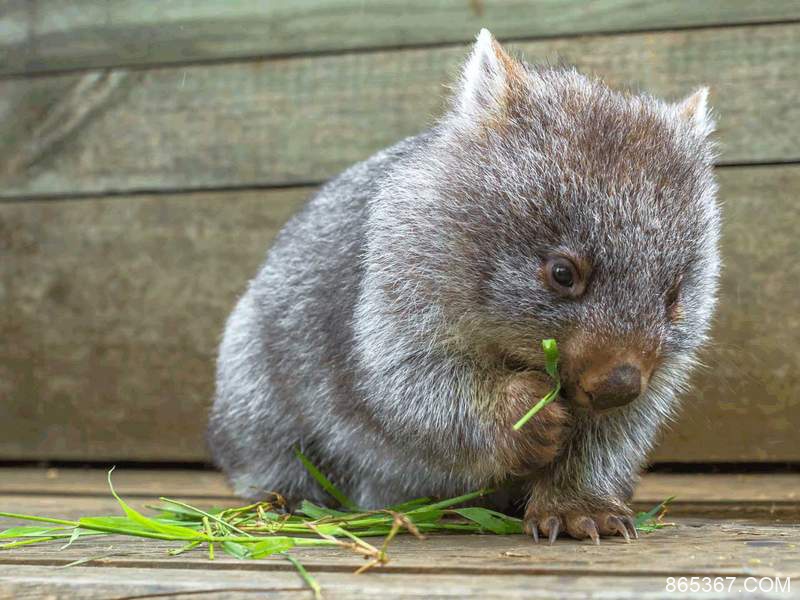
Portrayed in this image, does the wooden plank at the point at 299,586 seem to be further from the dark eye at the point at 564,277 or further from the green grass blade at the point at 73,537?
the dark eye at the point at 564,277

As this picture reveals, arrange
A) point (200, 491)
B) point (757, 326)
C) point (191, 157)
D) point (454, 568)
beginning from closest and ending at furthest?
1. point (454, 568)
2. point (200, 491)
3. point (757, 326)
4. point (191, 157)

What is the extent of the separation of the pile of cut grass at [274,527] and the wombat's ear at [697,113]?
1306 millimetres

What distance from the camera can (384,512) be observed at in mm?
3178

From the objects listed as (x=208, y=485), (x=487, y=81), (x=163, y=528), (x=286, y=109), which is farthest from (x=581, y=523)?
(x=286, y=109)

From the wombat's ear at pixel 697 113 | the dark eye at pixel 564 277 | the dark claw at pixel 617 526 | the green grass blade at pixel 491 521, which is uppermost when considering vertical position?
the wombat's ear at pixel 697 113

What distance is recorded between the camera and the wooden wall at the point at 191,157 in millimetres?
4617

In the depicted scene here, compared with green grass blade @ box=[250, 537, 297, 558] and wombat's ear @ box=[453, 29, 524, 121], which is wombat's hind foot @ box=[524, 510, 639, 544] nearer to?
green grass blade @ box=[250, 537, 297, 558]

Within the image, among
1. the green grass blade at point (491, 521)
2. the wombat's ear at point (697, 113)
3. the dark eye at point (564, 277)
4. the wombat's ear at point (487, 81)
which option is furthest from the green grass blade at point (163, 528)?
the wombat's ear at point (697, 113)

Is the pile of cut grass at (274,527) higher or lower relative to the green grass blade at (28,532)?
higher

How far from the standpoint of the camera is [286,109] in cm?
499

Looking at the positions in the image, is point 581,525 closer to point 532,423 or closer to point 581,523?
point 581,523

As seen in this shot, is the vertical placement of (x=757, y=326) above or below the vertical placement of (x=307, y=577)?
above

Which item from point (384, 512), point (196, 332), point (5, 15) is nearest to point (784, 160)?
point (384, 512)

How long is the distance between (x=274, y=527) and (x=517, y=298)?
100cm
